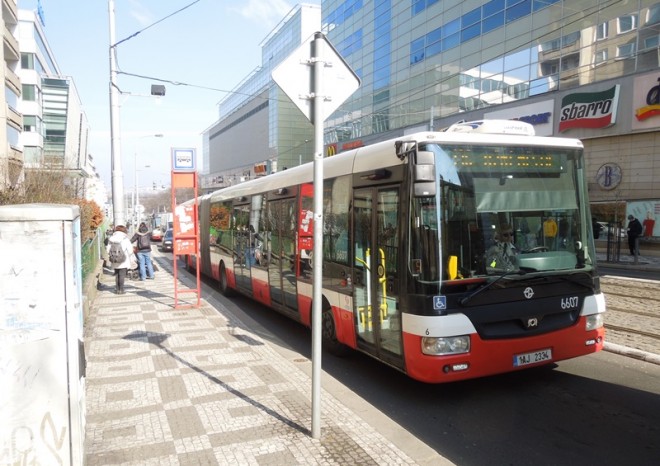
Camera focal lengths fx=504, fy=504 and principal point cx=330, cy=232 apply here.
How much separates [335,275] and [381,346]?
4.34 ft

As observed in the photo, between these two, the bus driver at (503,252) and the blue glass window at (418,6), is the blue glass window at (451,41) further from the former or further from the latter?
the bus driver at (503,252)

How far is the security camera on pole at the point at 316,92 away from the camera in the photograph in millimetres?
4031

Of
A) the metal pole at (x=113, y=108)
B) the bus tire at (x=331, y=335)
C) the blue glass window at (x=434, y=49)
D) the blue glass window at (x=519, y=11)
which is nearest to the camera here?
the bus tire at (x=331, y=335)

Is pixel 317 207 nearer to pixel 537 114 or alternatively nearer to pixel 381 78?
pixel 537 114

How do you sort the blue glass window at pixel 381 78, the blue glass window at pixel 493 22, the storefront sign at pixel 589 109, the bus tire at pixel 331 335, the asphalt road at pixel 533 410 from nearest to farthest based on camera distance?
the asphalt road at pixel 533 410, the bus tire at pixel 331 335, the storefront sign at pixel 589 109, the blue glass window at pixel 493 22, the blue glass window at pixel 381 78

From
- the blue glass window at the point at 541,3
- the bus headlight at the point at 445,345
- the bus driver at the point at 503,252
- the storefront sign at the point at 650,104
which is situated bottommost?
the bus headlight at the point at 445,345

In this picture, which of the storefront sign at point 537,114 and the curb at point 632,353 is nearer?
the curb at point 632,353

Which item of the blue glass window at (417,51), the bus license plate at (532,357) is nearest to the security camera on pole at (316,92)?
the bus license plate at (532,357)

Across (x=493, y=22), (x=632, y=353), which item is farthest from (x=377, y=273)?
(x=493, y=22)

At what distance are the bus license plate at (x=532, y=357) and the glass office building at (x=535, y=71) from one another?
2005 centimetres

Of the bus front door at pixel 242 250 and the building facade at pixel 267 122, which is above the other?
the building facade at pixel 267 122

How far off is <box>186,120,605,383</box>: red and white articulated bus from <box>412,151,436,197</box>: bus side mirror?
0.03ft

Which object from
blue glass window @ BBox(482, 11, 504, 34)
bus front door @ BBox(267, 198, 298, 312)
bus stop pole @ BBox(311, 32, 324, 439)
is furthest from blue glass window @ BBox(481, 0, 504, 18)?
bus stop pole @ BBox(311, 32, 324, 439)

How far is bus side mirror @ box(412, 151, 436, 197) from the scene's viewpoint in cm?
470
